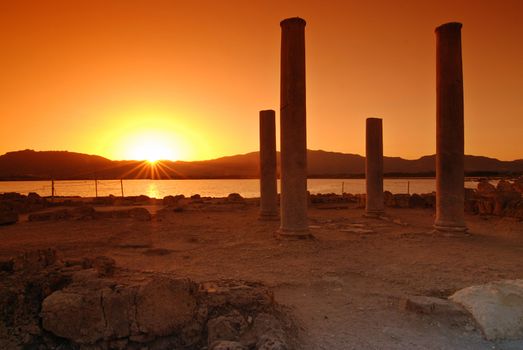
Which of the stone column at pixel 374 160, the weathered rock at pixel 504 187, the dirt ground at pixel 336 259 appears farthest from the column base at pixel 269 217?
the weathered rock at pixel 504 187

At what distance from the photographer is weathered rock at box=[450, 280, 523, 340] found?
17.0 feet

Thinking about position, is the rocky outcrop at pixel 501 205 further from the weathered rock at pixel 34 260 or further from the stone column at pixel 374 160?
the weathered rock at pixel 34 260

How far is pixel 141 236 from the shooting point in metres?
12.6

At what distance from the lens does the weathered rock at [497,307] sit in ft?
17.0

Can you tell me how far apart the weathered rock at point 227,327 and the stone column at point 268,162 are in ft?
38.1

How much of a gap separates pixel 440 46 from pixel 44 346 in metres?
12.4

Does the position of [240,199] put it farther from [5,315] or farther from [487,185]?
[5,315]

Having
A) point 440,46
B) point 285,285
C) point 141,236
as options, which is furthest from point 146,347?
point 440,46

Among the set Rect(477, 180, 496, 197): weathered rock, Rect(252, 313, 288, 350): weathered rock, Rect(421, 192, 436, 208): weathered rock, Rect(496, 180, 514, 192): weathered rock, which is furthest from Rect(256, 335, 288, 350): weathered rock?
Rect(496, 180, 514, 192): weathered rock

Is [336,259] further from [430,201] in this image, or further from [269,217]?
[430,201]

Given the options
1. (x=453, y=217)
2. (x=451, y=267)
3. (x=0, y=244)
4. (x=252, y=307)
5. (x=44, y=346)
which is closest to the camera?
(x=44, y=346)

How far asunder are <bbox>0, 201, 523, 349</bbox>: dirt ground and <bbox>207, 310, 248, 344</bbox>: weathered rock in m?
0.81

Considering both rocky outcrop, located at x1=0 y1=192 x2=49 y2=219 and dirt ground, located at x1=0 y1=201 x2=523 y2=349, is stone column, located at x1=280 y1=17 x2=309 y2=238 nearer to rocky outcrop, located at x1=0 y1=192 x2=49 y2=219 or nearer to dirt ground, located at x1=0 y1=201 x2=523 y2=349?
dirt ground, located at x1=0 y1=201 x2=523 y2=349

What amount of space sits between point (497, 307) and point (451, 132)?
788cm
